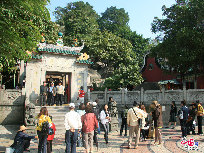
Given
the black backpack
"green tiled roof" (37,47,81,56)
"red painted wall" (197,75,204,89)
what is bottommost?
the black backpack

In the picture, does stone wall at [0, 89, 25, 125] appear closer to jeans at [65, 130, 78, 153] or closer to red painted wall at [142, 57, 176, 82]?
jeans at [65, 130, 78, 153]

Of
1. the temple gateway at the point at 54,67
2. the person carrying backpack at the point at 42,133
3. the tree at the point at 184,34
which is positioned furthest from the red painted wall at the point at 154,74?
the person carrying backpack at the point at 42,133

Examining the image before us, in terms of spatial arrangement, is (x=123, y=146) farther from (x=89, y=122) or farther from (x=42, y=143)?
(x=42, y=143)

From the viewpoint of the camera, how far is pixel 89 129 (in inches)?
289

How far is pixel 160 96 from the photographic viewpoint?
52.3 ft

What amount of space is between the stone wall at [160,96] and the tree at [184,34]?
14.2ft

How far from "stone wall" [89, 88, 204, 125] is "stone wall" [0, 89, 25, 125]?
621 centimetres

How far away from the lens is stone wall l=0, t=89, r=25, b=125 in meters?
14.1

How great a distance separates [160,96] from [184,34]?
5.87 meters

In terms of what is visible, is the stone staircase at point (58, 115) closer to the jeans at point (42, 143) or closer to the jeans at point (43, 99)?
the jeans at point (43, 99)

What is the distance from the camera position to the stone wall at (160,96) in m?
15.0

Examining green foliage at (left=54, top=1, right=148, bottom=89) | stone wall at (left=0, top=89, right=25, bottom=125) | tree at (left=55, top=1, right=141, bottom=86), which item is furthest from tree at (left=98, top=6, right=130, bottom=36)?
stone wall at (left=0, top=89, right=25, bottom=125)

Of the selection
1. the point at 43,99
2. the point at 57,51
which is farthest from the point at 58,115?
the point at 57,51

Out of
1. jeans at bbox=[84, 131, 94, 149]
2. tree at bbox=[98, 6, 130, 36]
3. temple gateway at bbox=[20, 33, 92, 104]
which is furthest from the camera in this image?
tree at bbox=[98, 6, 130, 36]
